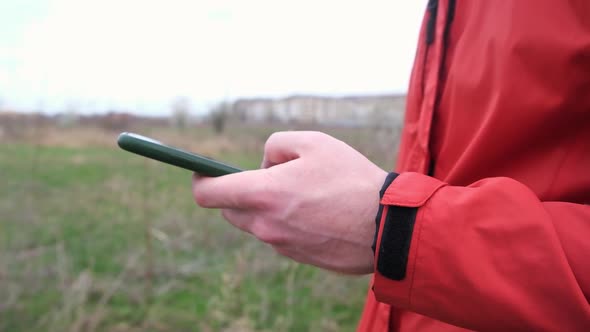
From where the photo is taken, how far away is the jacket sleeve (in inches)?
25.5

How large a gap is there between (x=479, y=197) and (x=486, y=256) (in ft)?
0.30

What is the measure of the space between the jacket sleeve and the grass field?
2.17 metres

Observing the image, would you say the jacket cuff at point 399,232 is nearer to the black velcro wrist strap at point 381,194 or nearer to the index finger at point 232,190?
the black velcro wrist strap at point 381,194

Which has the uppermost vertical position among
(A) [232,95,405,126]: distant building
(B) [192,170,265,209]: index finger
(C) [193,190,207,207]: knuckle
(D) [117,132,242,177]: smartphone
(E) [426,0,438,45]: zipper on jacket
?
(E) [426,0,438,45]: zipper on jacket

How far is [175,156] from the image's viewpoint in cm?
90

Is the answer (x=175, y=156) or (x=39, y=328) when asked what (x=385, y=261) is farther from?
(x=39, y=328)

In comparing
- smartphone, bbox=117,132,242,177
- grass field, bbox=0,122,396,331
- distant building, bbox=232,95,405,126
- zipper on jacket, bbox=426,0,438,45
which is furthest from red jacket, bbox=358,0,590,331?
distant building, bbox=232,95,405,126

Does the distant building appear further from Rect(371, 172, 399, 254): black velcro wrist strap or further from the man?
Rect(371, 172, 399, 254): black velcro wrist strap

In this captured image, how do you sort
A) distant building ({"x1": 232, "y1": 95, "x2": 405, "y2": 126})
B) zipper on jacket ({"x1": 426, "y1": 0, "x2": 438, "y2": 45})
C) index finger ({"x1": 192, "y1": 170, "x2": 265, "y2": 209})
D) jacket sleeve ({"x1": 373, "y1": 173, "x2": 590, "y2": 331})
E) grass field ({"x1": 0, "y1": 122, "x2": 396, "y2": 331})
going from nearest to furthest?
jacket sleeve ({"x1": 373, "y1": 173, "x2": 590, "y2": 331})
index finger ({"x1": 192, "y1": 170, "x2": 265, "y2": 209})
zipper on jacket ({"x1": 426, "y1": 0, "x2": 438, "y2": 45})
grass field ({"x1": 0, "y1": 122, "x2": 396, "y2": 331})
distant building ({"x1": 232, "y1": 95, "x2": 405, "y2": 126})

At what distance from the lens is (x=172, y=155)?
0.90 metres

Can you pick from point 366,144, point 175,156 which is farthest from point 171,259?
point 175,156

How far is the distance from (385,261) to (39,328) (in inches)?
128

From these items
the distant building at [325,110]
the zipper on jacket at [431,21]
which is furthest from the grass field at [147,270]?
the zipper on jacket at [431,21]

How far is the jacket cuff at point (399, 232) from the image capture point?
2.32 ft
